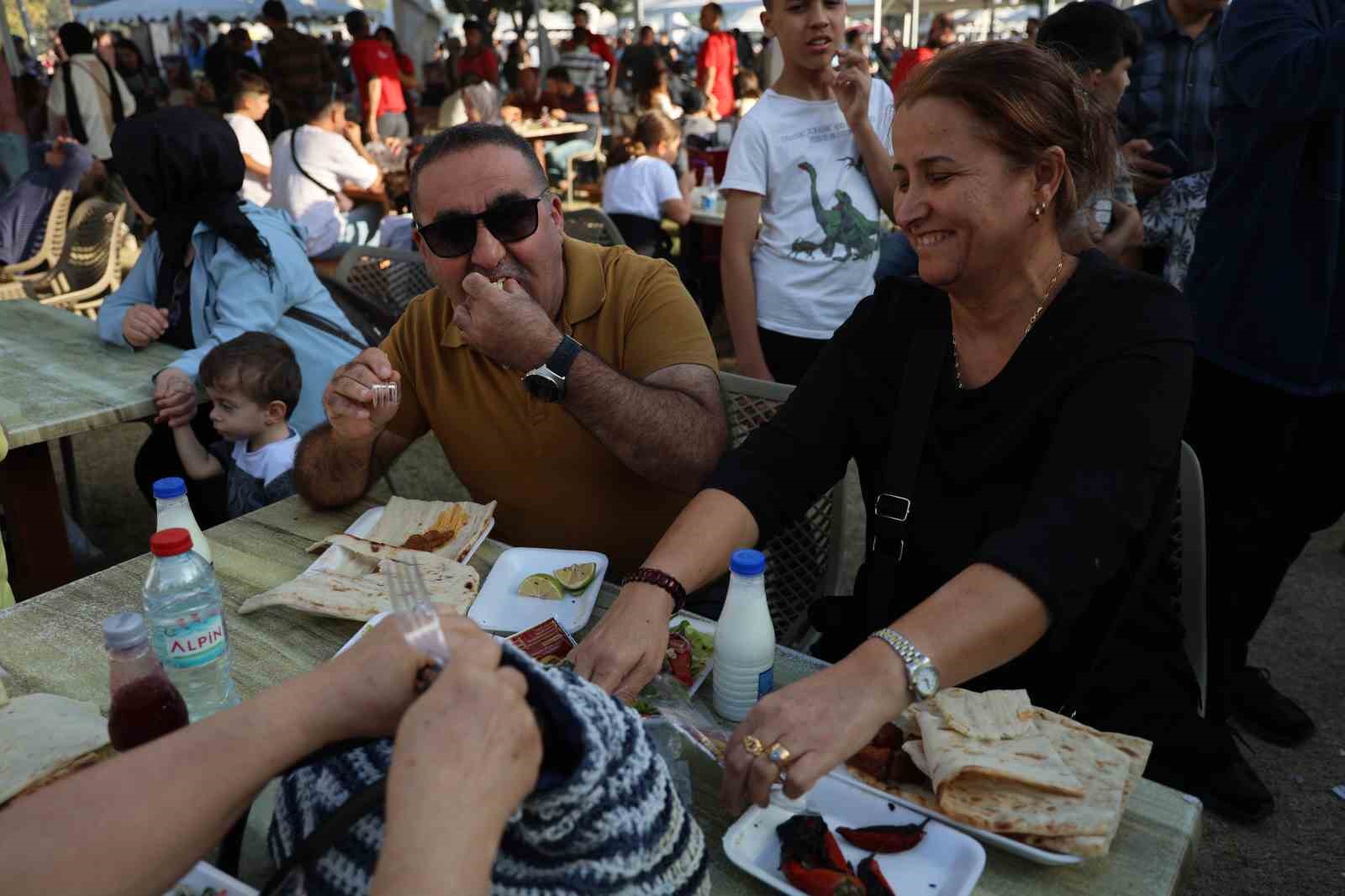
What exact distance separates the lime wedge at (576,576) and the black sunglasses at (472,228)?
852 millimetres

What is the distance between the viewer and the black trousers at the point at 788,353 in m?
3.59

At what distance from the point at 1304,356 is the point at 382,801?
262 centimetres

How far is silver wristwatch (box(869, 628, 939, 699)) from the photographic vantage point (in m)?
1.38

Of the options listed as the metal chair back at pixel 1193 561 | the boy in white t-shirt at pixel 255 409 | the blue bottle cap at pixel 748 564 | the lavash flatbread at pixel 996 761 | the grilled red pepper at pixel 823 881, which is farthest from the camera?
the boy in white t-shirt at pixel 255 409

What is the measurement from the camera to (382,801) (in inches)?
36.5

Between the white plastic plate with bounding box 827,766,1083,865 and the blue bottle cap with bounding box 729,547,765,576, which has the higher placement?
the blue bottle cap with bounding box 729,547,765,576

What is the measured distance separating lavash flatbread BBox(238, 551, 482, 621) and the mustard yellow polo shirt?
44 centimetres

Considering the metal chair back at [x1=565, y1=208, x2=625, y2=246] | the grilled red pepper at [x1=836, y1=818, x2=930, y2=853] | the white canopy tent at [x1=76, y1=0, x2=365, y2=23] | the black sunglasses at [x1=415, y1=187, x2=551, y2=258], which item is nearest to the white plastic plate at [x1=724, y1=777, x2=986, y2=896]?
the grilled red pepper at [x1=836, y1=818, x2=930, y2=853]

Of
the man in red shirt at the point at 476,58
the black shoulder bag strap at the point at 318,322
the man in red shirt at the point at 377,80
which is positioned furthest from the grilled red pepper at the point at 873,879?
the man in red shirt at the point at 476,58

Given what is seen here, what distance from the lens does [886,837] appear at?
1275mm

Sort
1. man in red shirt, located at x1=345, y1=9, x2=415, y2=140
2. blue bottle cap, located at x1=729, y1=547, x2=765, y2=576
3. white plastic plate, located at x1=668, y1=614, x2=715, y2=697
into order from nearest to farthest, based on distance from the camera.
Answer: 1. blue bottle cap, located at x1=729, y1=547, x2=765, y2=576
2. white plastic plate, located at x1=668, y1=614, x2=715, y2=697
3. man in red shirt, located at x1=345, y1=9, x2=415, y2=140

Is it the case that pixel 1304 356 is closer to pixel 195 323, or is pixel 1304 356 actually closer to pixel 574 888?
pixel 574 888

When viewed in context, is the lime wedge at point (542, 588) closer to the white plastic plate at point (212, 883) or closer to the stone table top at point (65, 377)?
the white plastic plate at point (212, 883)

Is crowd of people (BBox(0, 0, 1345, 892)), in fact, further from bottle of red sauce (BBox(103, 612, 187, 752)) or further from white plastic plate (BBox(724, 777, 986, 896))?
bottle of red sauce (BBox(103, 612, 187, 752))
